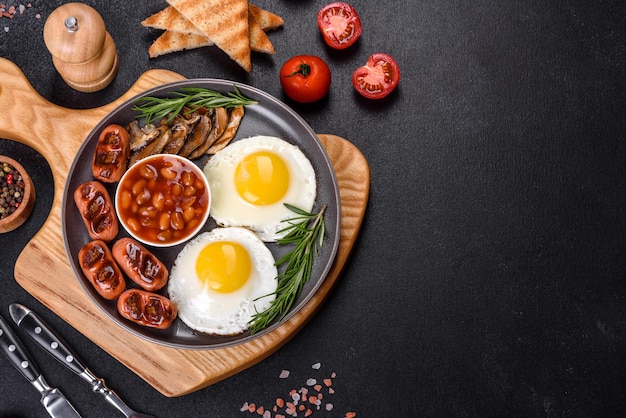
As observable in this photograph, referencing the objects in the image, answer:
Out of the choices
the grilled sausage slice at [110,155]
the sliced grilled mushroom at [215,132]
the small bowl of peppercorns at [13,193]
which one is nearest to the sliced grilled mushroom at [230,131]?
the sliced grilled mushroom at [215,132]

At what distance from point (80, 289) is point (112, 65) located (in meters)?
1.35

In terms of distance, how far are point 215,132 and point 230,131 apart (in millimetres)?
89

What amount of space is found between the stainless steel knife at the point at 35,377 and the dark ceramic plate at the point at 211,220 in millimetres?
640

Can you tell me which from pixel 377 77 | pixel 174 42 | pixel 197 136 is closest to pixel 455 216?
pixel 377 77

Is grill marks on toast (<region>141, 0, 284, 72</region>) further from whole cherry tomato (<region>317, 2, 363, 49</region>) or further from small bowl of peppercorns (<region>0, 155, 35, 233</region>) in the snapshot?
small bowl of peppercorns (<region>0, 155, 35, 233</region>)

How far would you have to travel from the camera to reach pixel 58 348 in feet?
12.8

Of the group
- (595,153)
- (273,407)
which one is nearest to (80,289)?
(273,407)

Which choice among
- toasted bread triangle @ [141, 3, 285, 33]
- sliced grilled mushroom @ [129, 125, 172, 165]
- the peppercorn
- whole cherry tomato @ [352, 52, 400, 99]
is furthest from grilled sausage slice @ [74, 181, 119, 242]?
whole cherry tomato @ [352, 52, 400, 99]

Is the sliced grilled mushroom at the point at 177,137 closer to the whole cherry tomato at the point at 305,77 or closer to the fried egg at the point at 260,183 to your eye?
the fried egg at the point at 260,183

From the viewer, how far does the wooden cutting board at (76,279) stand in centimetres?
382

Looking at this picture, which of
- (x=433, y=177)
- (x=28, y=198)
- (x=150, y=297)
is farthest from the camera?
(x=433, y=177)

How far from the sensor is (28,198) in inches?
155

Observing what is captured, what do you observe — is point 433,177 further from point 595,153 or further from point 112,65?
point 112,65

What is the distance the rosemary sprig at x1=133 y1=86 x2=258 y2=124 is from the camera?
378 cm
